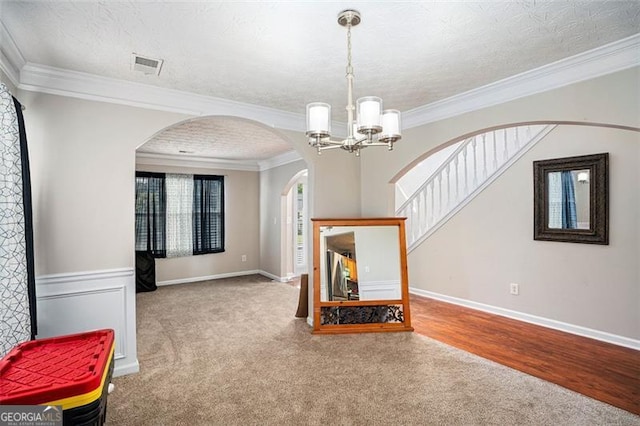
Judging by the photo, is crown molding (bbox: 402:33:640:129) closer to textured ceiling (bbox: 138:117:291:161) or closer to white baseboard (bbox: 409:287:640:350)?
textured ceiling (bbox: 138:117:291:161)

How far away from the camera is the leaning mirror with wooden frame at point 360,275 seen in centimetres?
353

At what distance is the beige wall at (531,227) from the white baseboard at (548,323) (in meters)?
0.05

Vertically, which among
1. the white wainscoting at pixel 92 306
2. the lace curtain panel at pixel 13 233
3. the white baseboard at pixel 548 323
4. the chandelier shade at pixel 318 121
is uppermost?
the chandelier shade at pixel 318 121

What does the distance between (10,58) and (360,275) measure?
3.38m

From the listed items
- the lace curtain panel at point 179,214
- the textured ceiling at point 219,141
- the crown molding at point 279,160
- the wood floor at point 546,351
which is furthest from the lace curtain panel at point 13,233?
the lace curtain panel at point 179,214

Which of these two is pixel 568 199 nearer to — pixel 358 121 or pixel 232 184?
pixel 358 121

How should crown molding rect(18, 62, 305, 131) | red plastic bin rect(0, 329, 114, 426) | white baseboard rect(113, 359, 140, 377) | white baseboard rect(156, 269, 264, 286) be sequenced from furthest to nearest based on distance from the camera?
white baseboard rect(156, 269, 264, 286) → white baseboard rect(113, 359, 140, 377) → crown molding rect(18, 62, 305, 131) → red plastic bin rect(0, 329, 114, 426)

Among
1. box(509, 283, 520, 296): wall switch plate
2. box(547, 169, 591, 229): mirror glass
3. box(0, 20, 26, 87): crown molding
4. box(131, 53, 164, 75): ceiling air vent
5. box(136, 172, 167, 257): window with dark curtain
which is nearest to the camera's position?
box(0, 20, 26, 87): crown molding

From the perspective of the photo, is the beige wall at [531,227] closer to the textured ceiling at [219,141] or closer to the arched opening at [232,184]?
the textured ceiling at [219,141]

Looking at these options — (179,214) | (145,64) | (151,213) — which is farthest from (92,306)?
(179,214)

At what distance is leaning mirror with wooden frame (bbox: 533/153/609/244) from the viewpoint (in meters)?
3.21

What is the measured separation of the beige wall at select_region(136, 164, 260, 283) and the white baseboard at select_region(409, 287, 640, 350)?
3.80 m

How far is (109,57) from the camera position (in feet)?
7.26

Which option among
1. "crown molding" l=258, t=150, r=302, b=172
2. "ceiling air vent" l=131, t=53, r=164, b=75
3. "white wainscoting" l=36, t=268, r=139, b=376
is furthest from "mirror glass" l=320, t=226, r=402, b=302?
"crown molding" l=258, t=150, r=302, b=172
